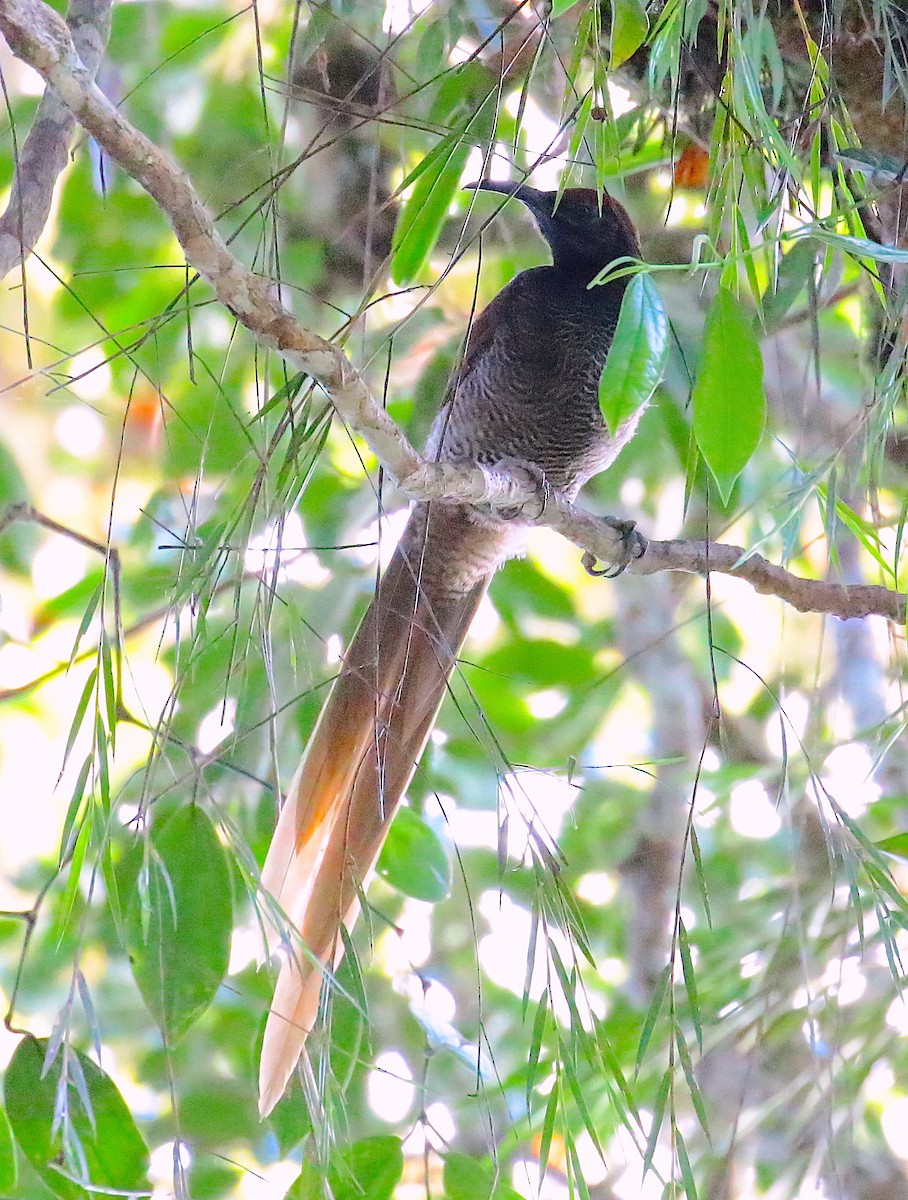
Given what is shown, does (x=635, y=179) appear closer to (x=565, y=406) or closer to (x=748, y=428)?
(x=565, y=406)

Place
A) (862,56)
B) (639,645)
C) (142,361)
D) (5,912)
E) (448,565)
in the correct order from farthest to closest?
1. (639,645)
2. (448,565)
3. (142,361)
4. (862,56)
5. (5,912)

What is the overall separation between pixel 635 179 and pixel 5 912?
1960 millimetres

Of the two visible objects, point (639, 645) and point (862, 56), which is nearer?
point (862, 56)

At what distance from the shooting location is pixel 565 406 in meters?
2.25

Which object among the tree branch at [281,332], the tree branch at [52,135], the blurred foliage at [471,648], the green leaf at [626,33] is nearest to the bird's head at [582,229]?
the blurred foliage at [471,648]

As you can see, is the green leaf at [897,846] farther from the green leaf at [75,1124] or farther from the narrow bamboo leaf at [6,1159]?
the narrow bamboo leaf at [6,1159]

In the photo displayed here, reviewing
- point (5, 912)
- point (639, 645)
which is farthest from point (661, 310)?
point (639, 645)

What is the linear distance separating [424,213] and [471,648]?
1956 millimetres

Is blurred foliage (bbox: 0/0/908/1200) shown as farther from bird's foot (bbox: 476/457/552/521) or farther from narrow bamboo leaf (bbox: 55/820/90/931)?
bird's foot (bbox: 476/457/552/521)

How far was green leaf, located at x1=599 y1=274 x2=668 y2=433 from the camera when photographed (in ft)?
2.93

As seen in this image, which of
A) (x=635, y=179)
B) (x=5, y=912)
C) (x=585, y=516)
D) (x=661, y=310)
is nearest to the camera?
(x=661, y=310)

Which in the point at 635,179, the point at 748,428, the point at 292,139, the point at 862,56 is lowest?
the point at 748,428

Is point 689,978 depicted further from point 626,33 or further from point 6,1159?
point 626,33

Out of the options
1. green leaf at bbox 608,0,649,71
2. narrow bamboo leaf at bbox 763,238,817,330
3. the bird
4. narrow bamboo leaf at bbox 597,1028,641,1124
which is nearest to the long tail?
the bird
